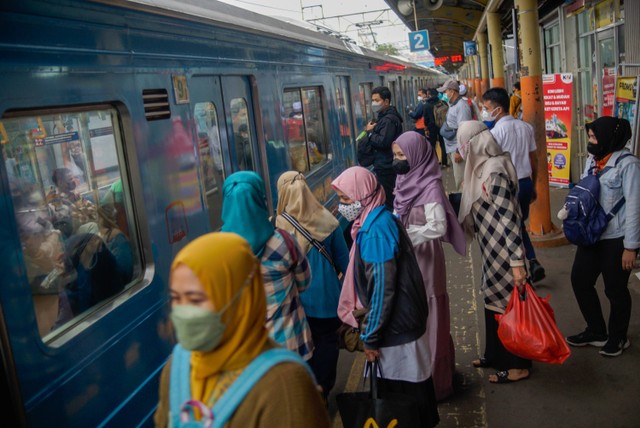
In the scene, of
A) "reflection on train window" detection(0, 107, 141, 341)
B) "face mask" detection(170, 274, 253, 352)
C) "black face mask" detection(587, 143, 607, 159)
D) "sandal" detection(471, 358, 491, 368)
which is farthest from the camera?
"sandal" detection(471, 358, 491, 368)

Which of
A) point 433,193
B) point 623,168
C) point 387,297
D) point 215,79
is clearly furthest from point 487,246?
point 215,79

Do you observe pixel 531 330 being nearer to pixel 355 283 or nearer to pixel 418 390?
pixel 418 390

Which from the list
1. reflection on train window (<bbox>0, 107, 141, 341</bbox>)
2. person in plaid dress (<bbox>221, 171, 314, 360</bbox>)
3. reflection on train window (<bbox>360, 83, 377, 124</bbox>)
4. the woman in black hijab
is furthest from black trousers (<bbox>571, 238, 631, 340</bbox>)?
reflection on train window (<bbox>360, 83, 377, 124</bbox>)

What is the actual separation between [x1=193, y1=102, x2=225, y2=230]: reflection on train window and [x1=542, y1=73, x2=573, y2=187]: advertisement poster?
633cm

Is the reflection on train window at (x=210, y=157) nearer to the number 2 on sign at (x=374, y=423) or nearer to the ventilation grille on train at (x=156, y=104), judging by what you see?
the ventilation grille on train at (x=156, y=104)

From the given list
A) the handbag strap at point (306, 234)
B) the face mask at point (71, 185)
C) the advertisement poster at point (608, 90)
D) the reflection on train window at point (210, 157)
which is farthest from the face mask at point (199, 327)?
the advertisement poster at point (608, 90)

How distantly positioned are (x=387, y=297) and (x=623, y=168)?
2030mm

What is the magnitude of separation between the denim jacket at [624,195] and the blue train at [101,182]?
7.97 ft

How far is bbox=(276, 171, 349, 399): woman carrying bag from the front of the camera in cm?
353

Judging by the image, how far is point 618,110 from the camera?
6.52 meters

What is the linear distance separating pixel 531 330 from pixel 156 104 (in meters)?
2.37

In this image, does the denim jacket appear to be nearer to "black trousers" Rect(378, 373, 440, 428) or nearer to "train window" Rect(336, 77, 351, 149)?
"black trousers" Rect(378, 373, 440, 428)

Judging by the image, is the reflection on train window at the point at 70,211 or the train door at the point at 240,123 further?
the train door at the point at 240,123

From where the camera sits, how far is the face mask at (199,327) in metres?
1.49
